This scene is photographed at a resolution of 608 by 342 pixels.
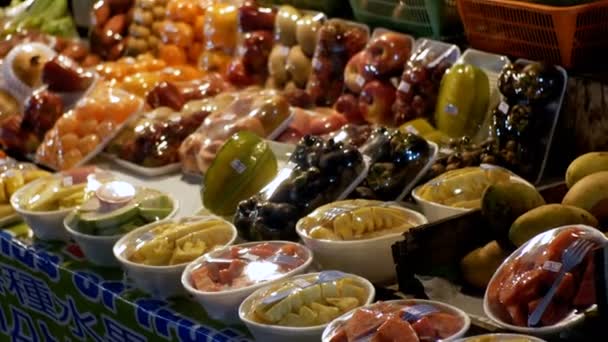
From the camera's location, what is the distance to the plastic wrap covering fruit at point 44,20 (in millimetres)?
4562

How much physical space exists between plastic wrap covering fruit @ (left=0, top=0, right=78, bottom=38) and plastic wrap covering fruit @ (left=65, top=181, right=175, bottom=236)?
207 cm

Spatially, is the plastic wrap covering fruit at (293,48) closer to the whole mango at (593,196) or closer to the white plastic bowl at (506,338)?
the whole mango at (593,196)

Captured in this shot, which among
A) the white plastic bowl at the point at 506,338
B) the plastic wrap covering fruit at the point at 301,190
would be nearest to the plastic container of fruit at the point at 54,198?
the plastic wrap covering fruit at the point at 301,190

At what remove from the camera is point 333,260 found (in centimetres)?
220

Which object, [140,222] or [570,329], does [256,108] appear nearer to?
[140,222]

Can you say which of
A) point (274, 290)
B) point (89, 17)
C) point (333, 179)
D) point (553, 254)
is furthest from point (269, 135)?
point (89, 17)

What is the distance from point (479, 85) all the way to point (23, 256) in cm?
134

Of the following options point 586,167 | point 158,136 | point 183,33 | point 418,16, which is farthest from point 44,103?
point 586,167

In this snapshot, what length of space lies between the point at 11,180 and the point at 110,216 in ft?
2.05

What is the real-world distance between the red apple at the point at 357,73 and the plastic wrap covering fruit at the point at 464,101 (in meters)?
0.34

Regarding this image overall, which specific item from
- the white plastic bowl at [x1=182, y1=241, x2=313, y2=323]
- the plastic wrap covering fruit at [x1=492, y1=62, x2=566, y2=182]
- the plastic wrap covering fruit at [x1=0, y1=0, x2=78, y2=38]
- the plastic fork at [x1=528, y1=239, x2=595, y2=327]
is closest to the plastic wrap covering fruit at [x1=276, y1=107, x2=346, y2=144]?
the plastic wrap covering fruit at [x1=492, y1=62, x2=566, y2=182]

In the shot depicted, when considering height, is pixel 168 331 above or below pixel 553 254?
below

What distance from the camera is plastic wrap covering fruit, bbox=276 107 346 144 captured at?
10.1 ft

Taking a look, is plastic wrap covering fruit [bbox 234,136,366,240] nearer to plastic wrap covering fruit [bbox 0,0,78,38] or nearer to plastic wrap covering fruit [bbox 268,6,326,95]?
plastic wrap covering fruit [bbox 268,6,326,95]
